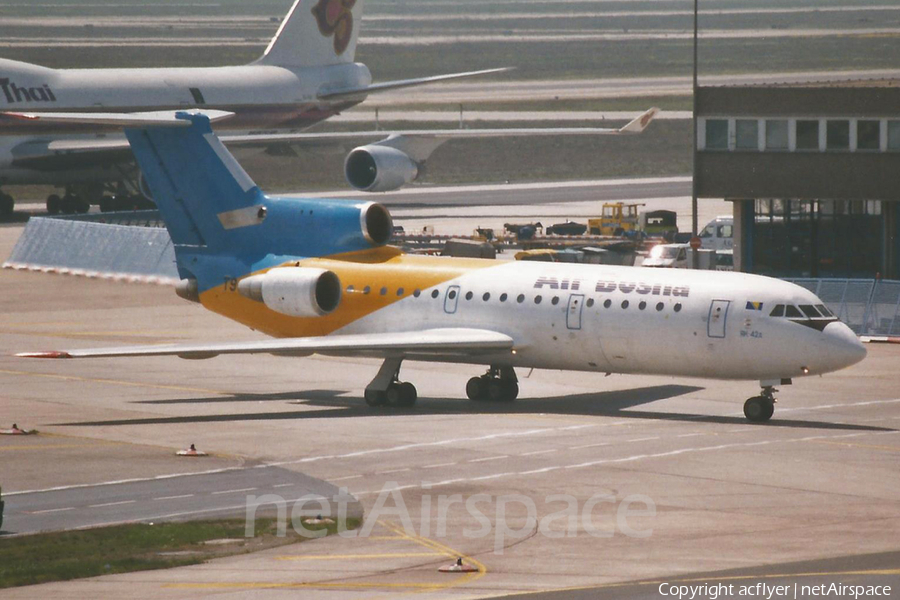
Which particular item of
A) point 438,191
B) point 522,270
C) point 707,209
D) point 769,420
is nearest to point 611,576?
point 769,420

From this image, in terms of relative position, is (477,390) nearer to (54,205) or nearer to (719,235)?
(719,235)

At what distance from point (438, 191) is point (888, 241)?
50.3 meters

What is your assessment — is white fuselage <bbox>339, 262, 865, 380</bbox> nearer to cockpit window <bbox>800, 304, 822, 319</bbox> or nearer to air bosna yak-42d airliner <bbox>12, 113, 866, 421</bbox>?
air bosna yak-42d airliner <bbox>12, 113, 866, 421</bbox>

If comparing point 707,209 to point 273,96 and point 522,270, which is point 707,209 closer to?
point 273,96

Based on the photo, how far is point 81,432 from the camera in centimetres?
3341

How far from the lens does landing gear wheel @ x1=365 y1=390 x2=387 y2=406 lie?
3700 cm

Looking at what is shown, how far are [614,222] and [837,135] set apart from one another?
22.1m

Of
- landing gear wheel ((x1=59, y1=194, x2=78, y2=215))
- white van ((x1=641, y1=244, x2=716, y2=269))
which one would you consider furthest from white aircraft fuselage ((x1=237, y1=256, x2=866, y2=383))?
landing gear wheel ((x1=59, y1=194, x2=78, y2=215))

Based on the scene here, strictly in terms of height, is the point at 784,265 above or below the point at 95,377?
above

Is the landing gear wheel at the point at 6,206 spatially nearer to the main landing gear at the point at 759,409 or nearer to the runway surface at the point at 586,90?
the main landing gear at the point at 759,409

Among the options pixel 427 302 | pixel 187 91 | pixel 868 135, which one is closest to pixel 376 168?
pixel 187 91

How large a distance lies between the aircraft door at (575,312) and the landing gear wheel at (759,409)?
407 centimetres

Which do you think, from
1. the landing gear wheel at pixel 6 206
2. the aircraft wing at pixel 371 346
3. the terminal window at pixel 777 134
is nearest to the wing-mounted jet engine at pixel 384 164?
the landing gear wheel at pixel 6 206

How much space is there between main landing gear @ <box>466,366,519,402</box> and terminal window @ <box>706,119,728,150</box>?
20.5m
